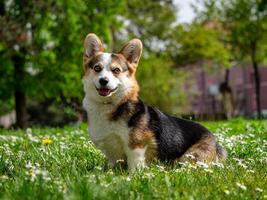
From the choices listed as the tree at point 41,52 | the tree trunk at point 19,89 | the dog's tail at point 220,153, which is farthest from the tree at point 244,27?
the dog's tail at point 220,153

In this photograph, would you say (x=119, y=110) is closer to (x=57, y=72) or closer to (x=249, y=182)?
(x=249, y=182)

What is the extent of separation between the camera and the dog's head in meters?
6.58

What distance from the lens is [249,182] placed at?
546cm

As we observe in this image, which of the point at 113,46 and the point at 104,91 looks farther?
the point at 113,46

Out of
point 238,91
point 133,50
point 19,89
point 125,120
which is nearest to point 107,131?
point 125,120

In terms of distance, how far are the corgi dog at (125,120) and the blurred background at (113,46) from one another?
27.2 ft

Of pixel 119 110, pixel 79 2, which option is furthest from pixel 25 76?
pixel 119 110

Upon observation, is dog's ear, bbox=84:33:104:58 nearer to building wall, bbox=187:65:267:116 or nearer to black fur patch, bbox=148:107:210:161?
black fur patch, bbox=148:107:210:161

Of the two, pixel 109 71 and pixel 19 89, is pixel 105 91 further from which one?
pixel 19 89

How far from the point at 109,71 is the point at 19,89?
64.7 ft

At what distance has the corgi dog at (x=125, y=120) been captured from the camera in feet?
21.6

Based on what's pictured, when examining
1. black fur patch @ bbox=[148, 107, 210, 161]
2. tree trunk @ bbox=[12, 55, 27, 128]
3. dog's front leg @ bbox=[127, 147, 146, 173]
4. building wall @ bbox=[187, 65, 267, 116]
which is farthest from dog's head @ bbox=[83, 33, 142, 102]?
building wall @ bbox=[187, 65, 267, 116]

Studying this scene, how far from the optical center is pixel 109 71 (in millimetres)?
6586

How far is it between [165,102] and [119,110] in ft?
116
